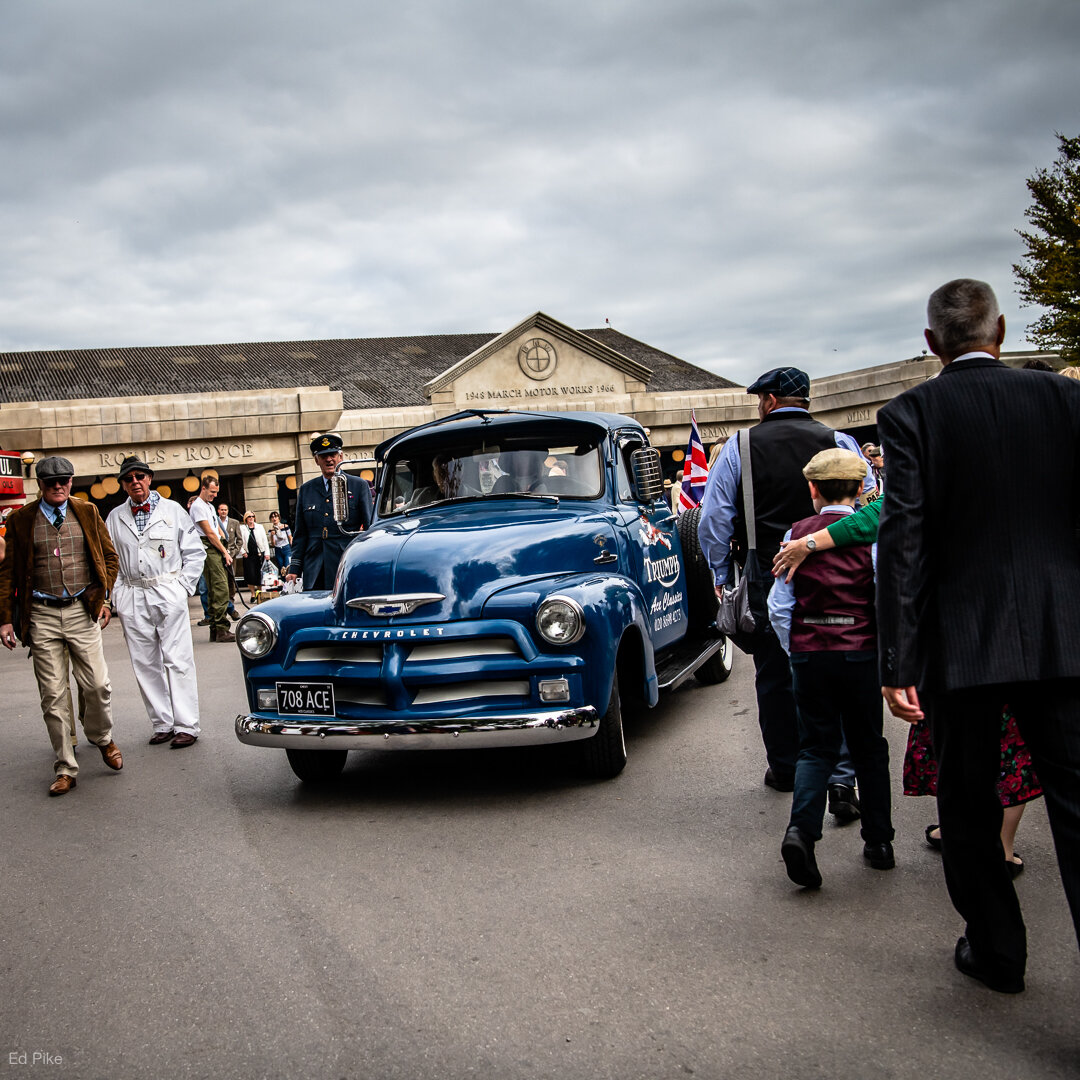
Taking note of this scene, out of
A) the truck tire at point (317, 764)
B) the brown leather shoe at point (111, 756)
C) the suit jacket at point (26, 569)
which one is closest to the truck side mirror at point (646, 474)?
the truck tire at point (317, 764)

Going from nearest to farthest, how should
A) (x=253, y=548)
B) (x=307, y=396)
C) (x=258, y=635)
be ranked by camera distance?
(x=258, y=635) → (x=253, y=548) → (x=307, y=396)

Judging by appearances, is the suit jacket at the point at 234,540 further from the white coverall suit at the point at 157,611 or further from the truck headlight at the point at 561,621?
the truck headlight at the point at 561,621

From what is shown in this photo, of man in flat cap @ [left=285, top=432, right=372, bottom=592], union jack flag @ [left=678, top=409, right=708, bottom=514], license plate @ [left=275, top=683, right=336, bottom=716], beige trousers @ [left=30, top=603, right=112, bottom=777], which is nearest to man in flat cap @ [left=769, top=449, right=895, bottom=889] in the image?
license plate @ [left=275, top=683, right=336, bottom=716]

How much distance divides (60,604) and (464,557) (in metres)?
2.82

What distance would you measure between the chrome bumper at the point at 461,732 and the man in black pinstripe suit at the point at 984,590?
7.39 ft

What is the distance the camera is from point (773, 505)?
196 inches

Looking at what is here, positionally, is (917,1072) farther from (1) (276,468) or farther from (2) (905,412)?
(1) (276,468)

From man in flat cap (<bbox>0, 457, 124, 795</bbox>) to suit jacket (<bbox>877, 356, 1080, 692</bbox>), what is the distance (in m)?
5.22

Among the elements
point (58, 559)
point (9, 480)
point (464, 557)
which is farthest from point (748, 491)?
point (9, 480)

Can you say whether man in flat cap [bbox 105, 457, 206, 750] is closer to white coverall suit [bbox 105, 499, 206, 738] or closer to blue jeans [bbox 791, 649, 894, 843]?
white coverall suit [bbox 105, 499, 206, 738]

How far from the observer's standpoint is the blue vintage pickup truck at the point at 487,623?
523 cm

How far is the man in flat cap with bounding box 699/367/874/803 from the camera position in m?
4.95

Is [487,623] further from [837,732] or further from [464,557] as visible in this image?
[837,732]

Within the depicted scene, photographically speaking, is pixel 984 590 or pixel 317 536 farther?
pixel 317 536
